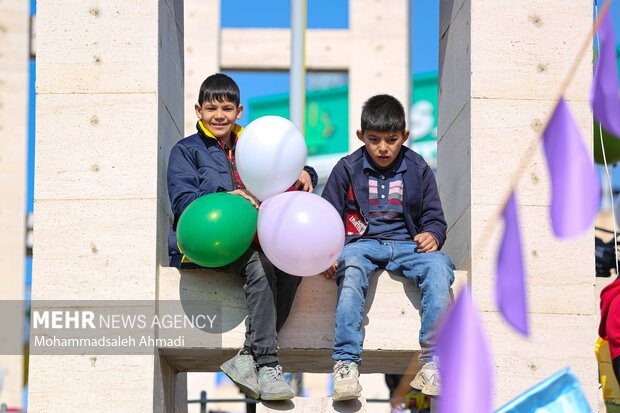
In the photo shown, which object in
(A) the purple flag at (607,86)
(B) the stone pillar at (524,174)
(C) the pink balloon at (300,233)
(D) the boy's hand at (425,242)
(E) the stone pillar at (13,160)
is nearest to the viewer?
(A) the purple flag at (607,86)

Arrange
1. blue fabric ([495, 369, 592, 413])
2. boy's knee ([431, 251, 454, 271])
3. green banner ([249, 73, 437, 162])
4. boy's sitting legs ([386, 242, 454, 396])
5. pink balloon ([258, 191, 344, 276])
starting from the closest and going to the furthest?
blue fabric ([495, 369, 592, 413]) → pink balloon ([258, 191, 344, 276]) → boy's sitting legs ([386, 242, 454, 396]) → boy's knee ([431, 251, 454, 271]) → green banner ([249, 73, 437, 162])

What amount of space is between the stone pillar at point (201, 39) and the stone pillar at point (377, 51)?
5.95ft

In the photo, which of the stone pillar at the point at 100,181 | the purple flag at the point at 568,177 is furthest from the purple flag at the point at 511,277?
the stone pillar at the point at 100,181

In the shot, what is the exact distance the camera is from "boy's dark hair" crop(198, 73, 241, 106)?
22.8ft

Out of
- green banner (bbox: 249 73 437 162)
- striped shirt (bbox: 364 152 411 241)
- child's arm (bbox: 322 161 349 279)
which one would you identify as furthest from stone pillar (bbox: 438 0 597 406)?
green banner (bbox: 249 73 437 162)

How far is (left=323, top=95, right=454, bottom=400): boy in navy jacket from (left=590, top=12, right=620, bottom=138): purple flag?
122 inches

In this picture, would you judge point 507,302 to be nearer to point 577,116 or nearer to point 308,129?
point 577,116

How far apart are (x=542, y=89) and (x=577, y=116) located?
0.25m

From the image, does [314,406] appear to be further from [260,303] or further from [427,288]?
[427,288]

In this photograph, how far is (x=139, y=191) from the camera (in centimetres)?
689

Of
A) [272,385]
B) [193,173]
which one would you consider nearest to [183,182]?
[193,173]

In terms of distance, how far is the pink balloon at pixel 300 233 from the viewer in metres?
6.02

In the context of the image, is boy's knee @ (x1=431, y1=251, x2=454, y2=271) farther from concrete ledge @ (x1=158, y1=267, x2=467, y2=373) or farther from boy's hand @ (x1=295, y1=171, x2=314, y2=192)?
boy's hand @ (x1=295, y1=171, x2=314, y2=192)

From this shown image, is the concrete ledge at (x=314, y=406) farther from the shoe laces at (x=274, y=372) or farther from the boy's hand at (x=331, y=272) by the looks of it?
the boy's hand at (x=331, y=272)
